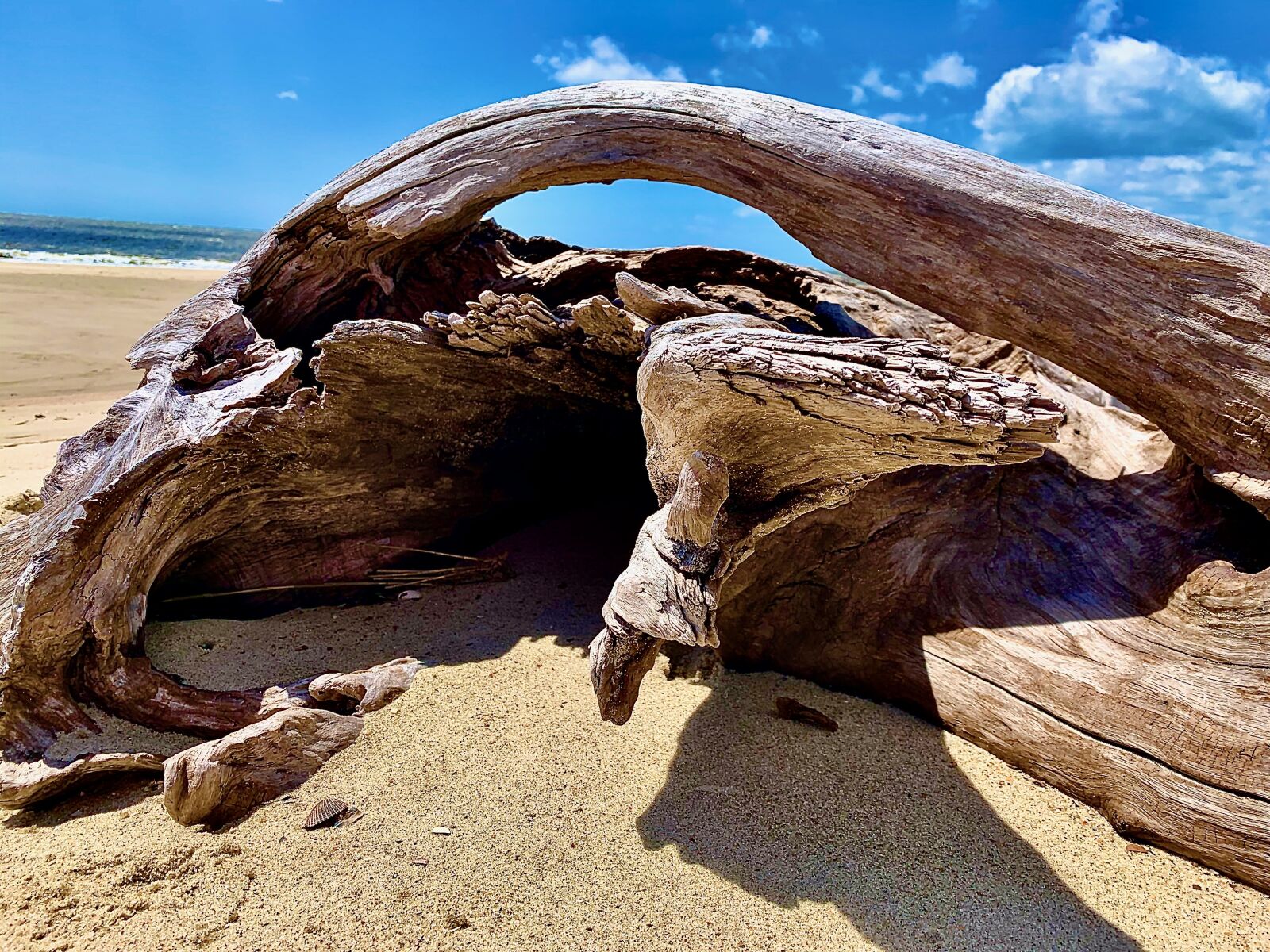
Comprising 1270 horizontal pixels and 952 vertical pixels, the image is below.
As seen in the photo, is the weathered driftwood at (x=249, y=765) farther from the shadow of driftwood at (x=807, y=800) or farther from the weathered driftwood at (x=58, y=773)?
the shadow of driftwood at (x=807, y=800)

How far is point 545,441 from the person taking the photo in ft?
14.1

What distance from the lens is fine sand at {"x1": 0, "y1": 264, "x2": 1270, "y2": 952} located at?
1966 mm

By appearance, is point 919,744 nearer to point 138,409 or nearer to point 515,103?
point 515,103

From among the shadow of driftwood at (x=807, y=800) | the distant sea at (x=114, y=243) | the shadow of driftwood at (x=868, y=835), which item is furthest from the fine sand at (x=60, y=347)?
the distant sea at (x=114, y=243)

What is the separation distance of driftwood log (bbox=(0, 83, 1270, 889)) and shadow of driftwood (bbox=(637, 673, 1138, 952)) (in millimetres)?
322

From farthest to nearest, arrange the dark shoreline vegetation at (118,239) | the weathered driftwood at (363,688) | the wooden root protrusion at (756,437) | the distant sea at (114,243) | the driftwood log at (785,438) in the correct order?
the dark shoreline vegetation at (118,239), the distant sea at (114,243), the weathered driftwood at (363,688), the driftwood log at (785,438), the wooden root protrusion at (756,437)

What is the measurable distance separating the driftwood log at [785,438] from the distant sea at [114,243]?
29323 millimetres

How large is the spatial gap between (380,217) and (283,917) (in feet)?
8.77

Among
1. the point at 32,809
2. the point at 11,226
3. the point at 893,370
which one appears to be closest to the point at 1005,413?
the point at 893,370

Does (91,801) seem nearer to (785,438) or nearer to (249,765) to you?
(249,765)

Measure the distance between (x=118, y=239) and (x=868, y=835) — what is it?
47.2 meters

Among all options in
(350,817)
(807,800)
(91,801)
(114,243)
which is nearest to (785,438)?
(807,800)

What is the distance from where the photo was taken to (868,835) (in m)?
2.30

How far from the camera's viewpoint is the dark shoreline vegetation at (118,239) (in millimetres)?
33938
